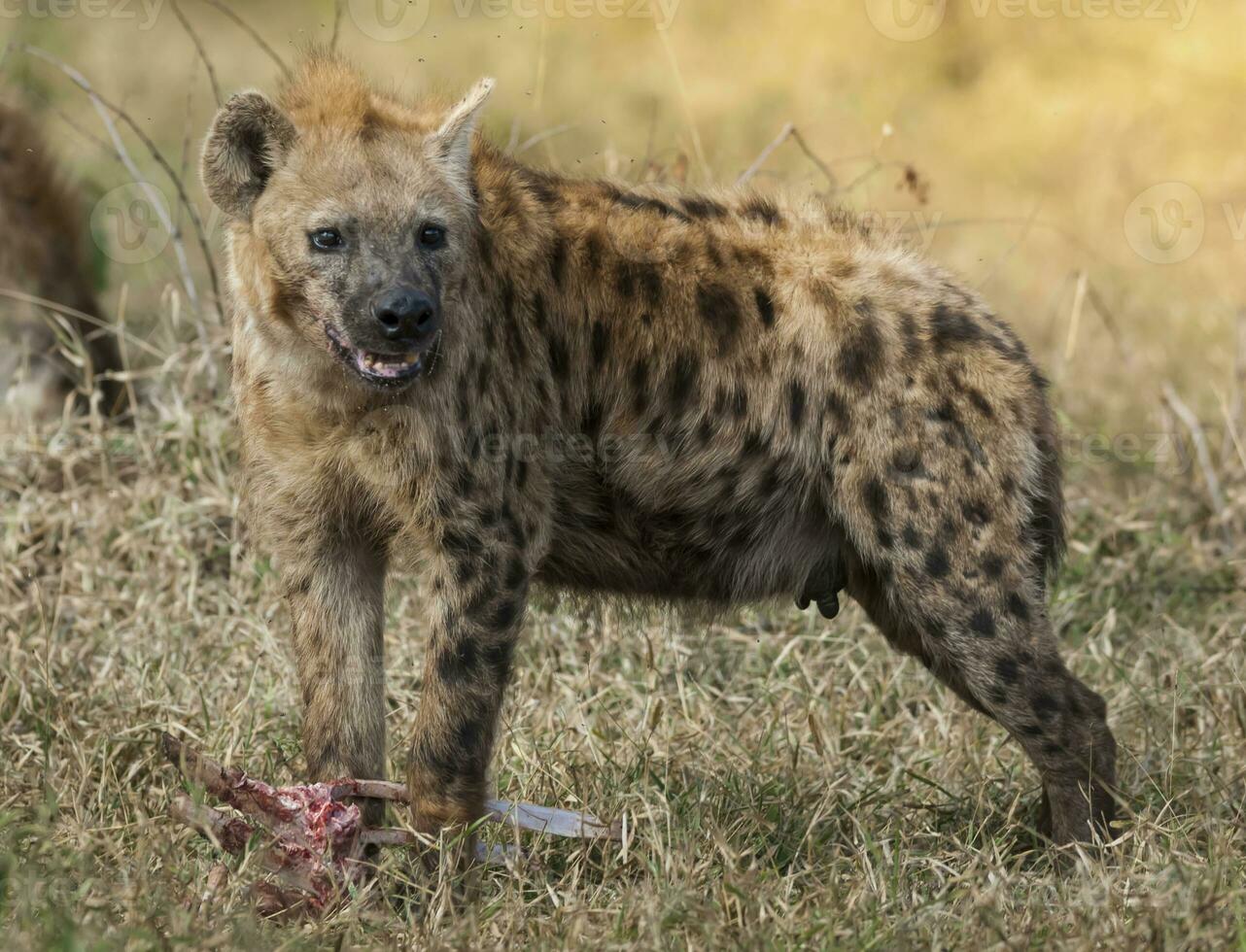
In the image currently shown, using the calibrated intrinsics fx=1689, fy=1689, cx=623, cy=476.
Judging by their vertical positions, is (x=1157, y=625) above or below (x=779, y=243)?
below

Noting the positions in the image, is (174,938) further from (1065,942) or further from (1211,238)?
(1211,238)

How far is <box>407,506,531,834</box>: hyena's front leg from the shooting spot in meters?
3.68

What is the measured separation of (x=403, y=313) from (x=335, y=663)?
36.2 inches

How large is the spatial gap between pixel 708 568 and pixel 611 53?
866cm

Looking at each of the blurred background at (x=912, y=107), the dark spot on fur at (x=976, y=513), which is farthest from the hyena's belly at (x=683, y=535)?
the blurred background at (x=912, y=107)

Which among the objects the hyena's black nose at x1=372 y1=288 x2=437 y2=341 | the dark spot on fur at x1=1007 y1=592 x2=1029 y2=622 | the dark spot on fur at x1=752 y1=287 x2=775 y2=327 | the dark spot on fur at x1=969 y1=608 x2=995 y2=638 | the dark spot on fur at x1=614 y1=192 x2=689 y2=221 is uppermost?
the dark spot on fur at x1=614 y1=192 x2=689 y2=221

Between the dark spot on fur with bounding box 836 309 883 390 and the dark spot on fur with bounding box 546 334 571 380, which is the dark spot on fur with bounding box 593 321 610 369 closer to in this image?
the dark spot on fur with bounding box 546 334 571 380

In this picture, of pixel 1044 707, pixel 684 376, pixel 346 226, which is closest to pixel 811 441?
pixel 684 376

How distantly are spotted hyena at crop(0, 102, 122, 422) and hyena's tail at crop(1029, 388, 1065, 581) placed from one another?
3.26m

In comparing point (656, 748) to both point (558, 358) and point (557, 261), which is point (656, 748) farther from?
point (557, 261)

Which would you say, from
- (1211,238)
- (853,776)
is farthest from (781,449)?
(1211,238)

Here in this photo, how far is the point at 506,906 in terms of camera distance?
354 cm

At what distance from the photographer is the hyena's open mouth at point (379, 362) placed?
3.55 metres

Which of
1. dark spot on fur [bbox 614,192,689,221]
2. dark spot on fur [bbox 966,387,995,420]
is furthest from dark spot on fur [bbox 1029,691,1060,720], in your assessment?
dark spot on fur [bbox 614,192,689,221]
